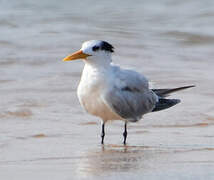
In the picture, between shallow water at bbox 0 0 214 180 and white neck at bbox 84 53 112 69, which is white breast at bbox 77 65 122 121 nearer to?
white neck at bbox 84 53 112 69

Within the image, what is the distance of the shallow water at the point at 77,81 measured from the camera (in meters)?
4.88

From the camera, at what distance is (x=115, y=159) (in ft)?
16.6

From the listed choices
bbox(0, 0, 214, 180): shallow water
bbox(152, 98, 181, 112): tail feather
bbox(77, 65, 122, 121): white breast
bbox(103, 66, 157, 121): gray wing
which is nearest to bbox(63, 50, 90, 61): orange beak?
bbox(77, 65, 122, 121): white breast

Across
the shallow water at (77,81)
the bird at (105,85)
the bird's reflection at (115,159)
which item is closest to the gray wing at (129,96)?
the bird at (105,85)

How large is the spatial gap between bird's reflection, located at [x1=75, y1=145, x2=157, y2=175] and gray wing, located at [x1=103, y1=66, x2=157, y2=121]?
1.23ft

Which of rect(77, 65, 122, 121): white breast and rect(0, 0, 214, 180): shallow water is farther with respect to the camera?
rect(77, 65, 122, 121): white breast

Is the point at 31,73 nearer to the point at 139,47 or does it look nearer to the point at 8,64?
the point at 8,64

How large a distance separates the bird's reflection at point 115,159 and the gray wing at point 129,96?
0.38 m

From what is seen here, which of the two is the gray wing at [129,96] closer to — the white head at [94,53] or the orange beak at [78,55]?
the white head at [94,53]

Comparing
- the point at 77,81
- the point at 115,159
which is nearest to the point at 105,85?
the point at 115,159

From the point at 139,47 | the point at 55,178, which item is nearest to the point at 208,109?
the point at 55,178

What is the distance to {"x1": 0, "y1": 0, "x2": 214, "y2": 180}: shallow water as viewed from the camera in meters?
4.88

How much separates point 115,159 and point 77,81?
376cm

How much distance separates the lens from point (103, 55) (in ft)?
19.0
